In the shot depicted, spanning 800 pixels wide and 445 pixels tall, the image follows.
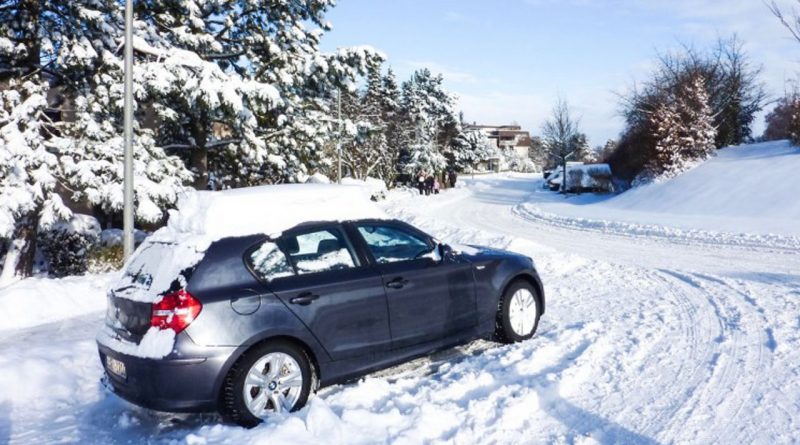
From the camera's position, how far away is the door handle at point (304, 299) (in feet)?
14.6

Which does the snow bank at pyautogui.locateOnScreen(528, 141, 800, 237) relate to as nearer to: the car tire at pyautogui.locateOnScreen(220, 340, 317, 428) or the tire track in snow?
the tire track in snow

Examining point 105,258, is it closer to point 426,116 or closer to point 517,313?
point 517,313

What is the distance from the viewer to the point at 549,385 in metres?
4.77

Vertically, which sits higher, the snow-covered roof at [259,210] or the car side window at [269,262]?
the snow-covered roof at [259,210]

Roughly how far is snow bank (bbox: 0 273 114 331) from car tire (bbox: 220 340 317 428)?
Answer: 5.14 metres

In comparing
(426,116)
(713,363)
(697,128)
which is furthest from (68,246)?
(426,116)

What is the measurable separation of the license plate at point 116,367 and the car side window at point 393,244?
82.9 inches

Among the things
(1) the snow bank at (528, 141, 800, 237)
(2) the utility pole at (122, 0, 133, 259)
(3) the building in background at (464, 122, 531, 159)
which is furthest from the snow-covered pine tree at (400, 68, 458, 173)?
(3) the building in background at (464, 122, 531, 159)

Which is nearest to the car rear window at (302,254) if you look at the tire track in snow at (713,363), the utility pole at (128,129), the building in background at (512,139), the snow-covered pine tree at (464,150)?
the tire track in snow at (713,363)

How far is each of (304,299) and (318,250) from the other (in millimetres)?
535

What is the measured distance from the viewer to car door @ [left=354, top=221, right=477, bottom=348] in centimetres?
510

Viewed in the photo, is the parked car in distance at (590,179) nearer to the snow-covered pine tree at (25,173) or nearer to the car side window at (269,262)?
the snow-covered pine tree at (25,173)

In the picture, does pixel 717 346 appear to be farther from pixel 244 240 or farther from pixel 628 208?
pixel 628 208

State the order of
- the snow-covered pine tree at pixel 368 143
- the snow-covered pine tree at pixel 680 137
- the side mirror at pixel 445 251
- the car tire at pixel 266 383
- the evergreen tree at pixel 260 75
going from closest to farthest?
the car tire at pixel 266 383 < the side mirror at pixel 445 251 < the evergreen tree at pixel 260 75 < the snow-covered pine tree at pixel 680 137 < the snow-covered pine tree at pixel 368 143
